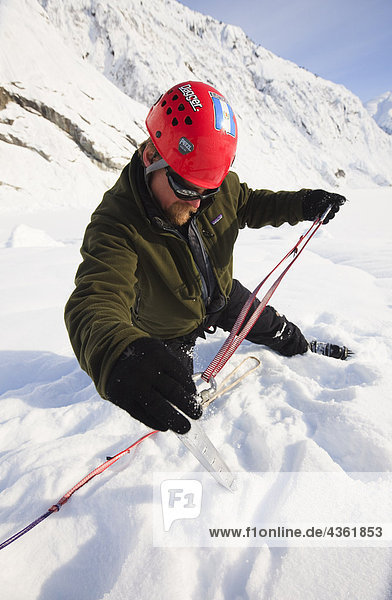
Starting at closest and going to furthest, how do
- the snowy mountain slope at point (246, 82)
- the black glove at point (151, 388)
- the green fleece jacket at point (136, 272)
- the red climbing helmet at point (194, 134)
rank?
the black glove at point (151, 388) → the green fleece jacket at point (136, 272) → the red climbing helmet at point (194, 134) → the snowy mountain slope at point (246, 82)

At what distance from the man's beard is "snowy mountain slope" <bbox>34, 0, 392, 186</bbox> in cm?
3471

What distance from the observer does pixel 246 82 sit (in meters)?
56.8

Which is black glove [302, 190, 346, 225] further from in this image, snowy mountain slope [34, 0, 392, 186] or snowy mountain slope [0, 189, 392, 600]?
snowy mountain slope [34, 0, 392, 186]

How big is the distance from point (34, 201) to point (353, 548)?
1907 centimetres

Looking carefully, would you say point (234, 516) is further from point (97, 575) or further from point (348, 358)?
point (348, 358)

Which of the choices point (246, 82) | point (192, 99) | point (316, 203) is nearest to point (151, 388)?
point (192, 99)

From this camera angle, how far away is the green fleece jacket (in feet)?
3.47

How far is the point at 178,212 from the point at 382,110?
715 ft

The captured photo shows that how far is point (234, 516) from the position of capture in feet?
4.09

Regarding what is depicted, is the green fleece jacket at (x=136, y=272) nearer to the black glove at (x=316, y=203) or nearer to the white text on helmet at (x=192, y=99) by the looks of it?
the black glove at (x=316, y=203)

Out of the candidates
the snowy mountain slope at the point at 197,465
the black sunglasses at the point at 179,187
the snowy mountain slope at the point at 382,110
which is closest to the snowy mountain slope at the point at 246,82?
the snowy mountain slope at the point at 197,465

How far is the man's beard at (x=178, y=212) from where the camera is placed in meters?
1.61

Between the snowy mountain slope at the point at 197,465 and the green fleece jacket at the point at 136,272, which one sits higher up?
the green fleece jacket at the point at 136,272

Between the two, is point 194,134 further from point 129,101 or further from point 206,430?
point 129,101
